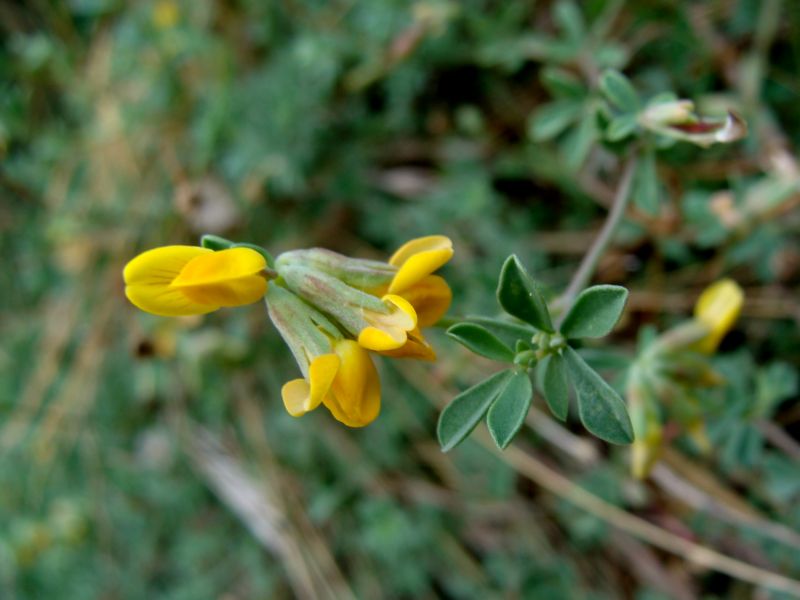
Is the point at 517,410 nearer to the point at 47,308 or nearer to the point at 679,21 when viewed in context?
the point at 679,21

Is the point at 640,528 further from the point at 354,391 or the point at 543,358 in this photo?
the point at 354,391

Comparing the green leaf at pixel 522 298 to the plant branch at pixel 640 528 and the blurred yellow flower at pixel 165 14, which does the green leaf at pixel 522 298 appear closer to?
the plant branch at pixel 640 528

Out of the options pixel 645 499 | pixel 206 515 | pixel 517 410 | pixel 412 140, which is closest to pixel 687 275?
pixel 645 499

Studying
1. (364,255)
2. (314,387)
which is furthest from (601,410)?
(364,255)

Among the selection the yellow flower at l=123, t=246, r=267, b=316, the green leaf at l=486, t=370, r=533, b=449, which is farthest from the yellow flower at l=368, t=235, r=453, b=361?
the yellow flower at l=123, t=246, r=267, b=316

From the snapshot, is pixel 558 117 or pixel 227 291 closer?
pixel 227 291

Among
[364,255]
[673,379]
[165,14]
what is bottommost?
[364,255]
